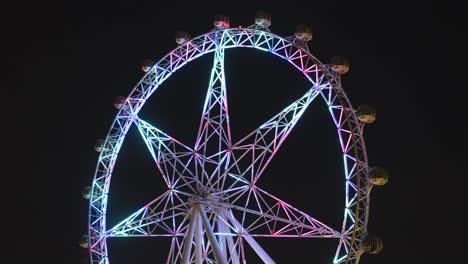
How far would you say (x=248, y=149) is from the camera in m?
18.9

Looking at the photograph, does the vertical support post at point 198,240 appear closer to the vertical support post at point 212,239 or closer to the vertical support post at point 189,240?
the vertical support post at point 189,240

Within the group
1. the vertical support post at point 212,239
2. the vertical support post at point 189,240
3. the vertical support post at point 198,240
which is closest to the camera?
the vertical support post at point 212,239

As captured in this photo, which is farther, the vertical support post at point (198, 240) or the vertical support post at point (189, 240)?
the vertical support post at point (198, 240)

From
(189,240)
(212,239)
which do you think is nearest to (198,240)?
(189,240)

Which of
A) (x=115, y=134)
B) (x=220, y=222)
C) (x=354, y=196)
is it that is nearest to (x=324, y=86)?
(x=354, y=196)

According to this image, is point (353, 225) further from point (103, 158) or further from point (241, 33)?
point (103, 158)

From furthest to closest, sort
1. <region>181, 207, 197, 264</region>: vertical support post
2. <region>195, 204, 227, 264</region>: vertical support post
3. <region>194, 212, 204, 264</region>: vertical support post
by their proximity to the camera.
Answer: <region>194, 212, 204, 264</region>: vertical support post → <region>181, 207, 197, 264</region>: vertical support post → <region>195, 204, 227, 264</region>: vertical support post

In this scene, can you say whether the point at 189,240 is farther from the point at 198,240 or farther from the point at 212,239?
the point at 212,239

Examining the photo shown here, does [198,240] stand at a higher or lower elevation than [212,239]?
higher

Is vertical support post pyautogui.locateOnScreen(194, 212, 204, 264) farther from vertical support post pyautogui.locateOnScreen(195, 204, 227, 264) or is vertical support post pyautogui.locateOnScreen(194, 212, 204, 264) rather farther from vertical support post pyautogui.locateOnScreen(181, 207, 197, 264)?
vertical support post pyautogui.locateOnScreen(195, 204, 227, 264)

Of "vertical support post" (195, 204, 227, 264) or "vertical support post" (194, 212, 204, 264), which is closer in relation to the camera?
"vertical support post" (195, 204, 227, 264)

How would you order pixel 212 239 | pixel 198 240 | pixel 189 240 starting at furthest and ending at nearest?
1. pixel 198 240
2. pixel 189 240
3. pixel 212 239

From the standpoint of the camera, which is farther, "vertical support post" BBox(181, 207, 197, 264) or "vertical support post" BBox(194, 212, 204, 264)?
"vertical support post" BBox(194, 212, 204, 264)

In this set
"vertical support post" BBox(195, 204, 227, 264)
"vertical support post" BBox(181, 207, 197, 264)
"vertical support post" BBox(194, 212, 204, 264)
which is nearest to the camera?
"vertical support post" BBox(195, 204, 227, 264)
